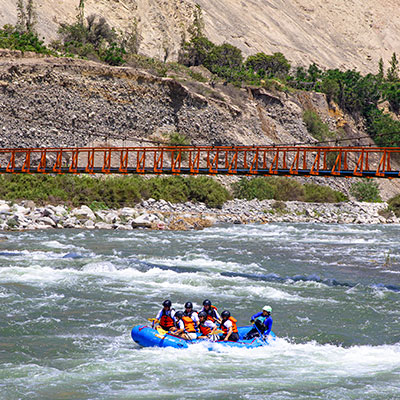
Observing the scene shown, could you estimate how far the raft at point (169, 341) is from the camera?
1042 centimetres

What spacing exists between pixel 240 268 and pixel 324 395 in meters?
10.1

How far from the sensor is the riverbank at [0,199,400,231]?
28.6m

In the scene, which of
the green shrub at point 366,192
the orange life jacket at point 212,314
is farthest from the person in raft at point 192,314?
the green shrub at point 366,192

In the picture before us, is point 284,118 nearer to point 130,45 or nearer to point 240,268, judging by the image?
point 130,45

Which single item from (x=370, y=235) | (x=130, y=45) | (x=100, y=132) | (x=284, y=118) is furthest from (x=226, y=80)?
(x=370, y=235)

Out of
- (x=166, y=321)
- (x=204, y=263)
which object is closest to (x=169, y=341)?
(x=166, y=321)

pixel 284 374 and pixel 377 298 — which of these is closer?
pixel 284 374

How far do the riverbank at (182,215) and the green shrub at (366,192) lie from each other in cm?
441

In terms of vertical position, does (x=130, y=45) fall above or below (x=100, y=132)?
above

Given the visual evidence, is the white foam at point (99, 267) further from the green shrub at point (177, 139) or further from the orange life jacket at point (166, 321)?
the green shrub at point (177, 139)

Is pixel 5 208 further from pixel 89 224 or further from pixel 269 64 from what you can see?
pixel 269 64

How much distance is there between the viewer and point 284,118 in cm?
6088

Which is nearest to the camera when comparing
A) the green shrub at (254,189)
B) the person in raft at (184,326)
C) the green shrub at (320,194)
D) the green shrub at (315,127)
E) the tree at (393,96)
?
the person in raft at (184,326)

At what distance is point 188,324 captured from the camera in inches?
426
